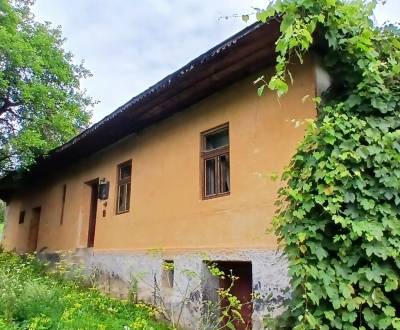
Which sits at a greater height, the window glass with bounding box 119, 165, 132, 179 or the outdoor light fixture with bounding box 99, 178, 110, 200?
the window glass with bounding box 119, 165, 132, 179

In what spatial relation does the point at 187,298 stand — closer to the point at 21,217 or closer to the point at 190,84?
the point at 190,84

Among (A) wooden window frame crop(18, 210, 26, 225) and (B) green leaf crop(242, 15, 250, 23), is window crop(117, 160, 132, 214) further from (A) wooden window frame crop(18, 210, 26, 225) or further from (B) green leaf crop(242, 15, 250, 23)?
(A) wooden window frame crop(18, 210, 26, 225)

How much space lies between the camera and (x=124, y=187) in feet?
29.6

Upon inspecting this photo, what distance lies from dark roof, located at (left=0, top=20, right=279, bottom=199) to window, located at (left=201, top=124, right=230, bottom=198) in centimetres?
73

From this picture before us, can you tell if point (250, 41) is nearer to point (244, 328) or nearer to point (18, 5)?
point (244, 328)

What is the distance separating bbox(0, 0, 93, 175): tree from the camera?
10.1 metres

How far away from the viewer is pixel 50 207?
41.8 ft

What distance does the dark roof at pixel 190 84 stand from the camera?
16.1 feet

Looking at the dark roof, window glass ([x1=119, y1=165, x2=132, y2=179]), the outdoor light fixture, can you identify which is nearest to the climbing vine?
the dark roof

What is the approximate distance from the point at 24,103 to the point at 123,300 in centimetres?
682

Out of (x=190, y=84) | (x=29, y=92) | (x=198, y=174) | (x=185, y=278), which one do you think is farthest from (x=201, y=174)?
(x=29, y=92)

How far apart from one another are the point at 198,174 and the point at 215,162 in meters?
0.38

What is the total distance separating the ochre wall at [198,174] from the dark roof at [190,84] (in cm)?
20

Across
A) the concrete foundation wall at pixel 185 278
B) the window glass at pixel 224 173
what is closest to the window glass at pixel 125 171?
the concrete foundation wall at pixel 185 278
